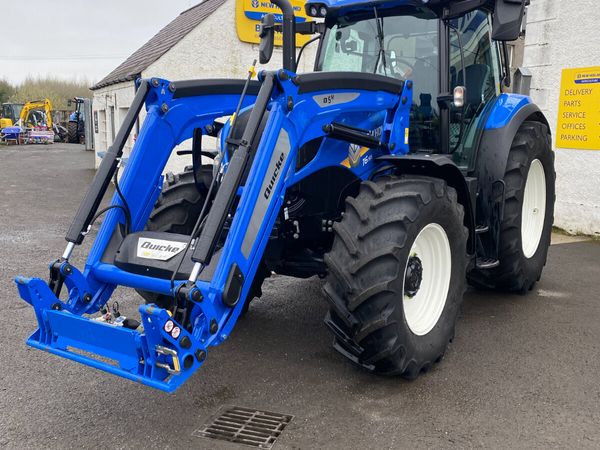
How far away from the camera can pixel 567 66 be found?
7957 millimetres

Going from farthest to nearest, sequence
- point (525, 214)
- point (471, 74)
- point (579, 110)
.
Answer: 1. point (579, 110)
2. point (525, 214)
3. point (471, 74)

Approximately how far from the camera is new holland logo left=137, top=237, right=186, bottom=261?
3.09 m

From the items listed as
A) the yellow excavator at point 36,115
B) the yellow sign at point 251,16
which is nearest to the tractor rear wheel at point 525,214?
the yellow sign at point 251,16

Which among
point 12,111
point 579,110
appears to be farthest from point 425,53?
point 12,111

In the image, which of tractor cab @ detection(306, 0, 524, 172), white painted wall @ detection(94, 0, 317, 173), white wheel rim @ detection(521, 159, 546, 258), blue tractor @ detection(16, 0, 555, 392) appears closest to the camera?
blue tractor @ detection(16, 0, 555, 392)

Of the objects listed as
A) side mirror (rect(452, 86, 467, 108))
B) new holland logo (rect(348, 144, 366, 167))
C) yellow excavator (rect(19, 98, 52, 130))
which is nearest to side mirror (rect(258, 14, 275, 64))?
new holland logo (rect(348, 144, 366, 167))

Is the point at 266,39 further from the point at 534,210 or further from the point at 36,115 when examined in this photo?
the point at 36,115

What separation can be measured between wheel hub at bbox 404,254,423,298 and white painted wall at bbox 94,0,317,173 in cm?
823

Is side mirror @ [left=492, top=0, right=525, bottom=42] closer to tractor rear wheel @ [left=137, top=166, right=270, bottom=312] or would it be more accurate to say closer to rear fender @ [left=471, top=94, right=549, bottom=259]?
rear fender @ [left=471, top=94, right=549, bottom=259]

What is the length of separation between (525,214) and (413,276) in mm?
2526

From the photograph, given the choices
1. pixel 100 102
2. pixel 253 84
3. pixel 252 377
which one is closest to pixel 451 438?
pixel 252 377

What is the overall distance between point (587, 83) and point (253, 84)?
558 centimetres

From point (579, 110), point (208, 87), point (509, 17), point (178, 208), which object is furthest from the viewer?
point (579, 110)

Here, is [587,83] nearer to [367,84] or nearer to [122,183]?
[367,84]
